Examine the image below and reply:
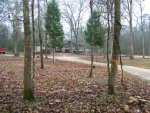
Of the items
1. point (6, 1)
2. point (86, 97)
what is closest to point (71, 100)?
point (86, 97)

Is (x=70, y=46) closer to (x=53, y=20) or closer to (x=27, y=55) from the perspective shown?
(x=53, y=20)

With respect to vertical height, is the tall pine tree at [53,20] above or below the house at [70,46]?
above

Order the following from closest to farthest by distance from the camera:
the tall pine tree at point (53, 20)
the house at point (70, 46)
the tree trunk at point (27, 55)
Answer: the tree trunk at point (27, 55), the tall pine tree at point (53, 20), the house at point (70, 46)

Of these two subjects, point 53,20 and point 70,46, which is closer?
point 53,20

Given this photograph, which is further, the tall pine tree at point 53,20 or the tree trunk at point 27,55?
the tall pine tree at point 53,20

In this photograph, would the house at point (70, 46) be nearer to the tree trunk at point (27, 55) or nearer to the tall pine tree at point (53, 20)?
the tall pine tree at point (53, 20)

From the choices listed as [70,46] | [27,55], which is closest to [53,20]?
[27,55]

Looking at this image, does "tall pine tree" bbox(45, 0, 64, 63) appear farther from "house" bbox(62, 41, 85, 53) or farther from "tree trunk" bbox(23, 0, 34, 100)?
"house" bbox(62, 41, 85, 53)

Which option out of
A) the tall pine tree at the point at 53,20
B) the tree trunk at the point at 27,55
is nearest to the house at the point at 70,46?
the tall pine tree at the point at 53,20

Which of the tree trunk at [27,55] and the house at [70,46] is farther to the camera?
the house at [70,46]

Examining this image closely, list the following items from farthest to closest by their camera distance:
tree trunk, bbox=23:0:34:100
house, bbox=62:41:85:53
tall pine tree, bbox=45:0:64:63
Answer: house, bbox=62:41:85:53
tall pine tree, bbox=45:0:64:63
tree trunk, bbox=23:0:34:100

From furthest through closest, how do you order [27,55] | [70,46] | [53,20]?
[70,46] → [53,20] → [27,55]

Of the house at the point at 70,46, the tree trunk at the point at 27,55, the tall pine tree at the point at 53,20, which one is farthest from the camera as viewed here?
the house at the point at 70,46

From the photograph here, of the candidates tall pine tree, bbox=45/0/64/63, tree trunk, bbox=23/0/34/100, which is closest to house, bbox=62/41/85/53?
tall pine tree, bbox=45/0/64/63
